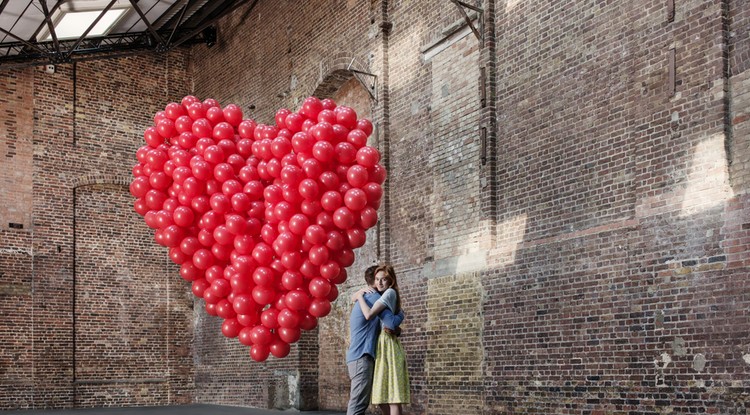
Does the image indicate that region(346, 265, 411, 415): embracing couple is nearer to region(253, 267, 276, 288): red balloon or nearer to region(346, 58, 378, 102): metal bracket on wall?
region(253, 267, 276, 288): red balloon

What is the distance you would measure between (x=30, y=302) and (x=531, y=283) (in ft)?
31.5

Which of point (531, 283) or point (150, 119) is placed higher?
point (150, 119)

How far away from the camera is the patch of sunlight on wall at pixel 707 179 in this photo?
6523 mm

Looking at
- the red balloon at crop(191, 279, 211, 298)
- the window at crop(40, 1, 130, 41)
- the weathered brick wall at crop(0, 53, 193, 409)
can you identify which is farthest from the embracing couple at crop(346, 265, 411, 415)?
the weathered brick wall at crop(0, 53, 193, 409)

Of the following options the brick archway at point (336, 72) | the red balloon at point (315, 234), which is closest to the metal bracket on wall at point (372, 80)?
the brick archway at point (336, 72)

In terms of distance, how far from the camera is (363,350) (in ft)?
18.6

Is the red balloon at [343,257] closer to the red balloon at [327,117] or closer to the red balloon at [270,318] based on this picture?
the red balloon at [270,318]

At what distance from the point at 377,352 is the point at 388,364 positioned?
0.35 ft

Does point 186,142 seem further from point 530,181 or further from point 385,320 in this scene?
point 530,181

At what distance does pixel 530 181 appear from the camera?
8.46m

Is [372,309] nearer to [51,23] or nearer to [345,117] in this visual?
[345,117]

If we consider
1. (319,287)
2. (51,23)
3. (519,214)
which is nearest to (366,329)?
(319,287)

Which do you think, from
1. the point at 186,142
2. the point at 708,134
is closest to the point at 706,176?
the point at 708,134

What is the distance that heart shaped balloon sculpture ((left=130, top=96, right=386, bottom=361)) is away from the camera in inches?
265
